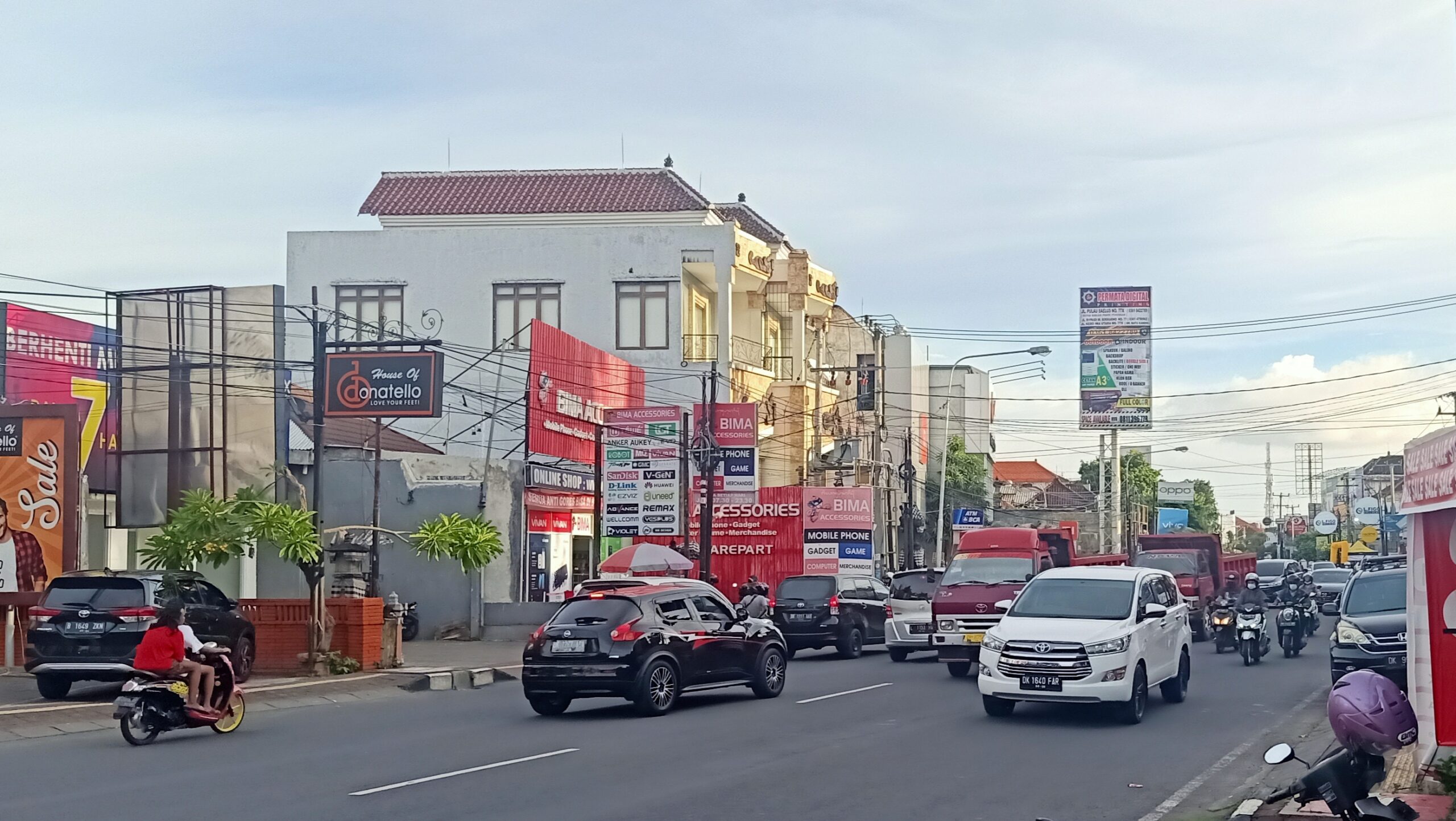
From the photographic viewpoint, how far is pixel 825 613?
30828mm

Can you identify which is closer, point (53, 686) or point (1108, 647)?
point (1108, 647)

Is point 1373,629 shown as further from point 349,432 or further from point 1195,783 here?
point 349,432

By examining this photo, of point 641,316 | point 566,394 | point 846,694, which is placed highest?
point 641,316

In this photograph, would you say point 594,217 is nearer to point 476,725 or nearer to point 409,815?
point 476,725

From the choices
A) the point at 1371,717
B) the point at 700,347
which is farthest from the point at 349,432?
the point at 1371,717

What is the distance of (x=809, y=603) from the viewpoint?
30.9m

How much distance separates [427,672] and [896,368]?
6090 cm

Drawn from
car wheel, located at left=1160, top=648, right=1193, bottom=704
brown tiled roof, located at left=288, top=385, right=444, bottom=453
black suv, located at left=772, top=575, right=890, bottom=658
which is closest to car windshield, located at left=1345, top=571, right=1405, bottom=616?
car wheel, located at left=1160, top=648, right=1193, bottom=704

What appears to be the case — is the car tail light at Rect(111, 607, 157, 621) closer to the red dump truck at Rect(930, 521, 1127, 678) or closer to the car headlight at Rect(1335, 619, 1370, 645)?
the red dump truck at Rect(930, 521, 1127, 678)

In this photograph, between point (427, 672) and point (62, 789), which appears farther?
point (427, 672)

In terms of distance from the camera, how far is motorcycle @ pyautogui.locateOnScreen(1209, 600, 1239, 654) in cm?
2994

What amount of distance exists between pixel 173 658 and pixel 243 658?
6.77 meters

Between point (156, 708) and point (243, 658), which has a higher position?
point (156, 708)

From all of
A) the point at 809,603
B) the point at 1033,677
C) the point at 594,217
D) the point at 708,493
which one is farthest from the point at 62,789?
the point at 594,217
